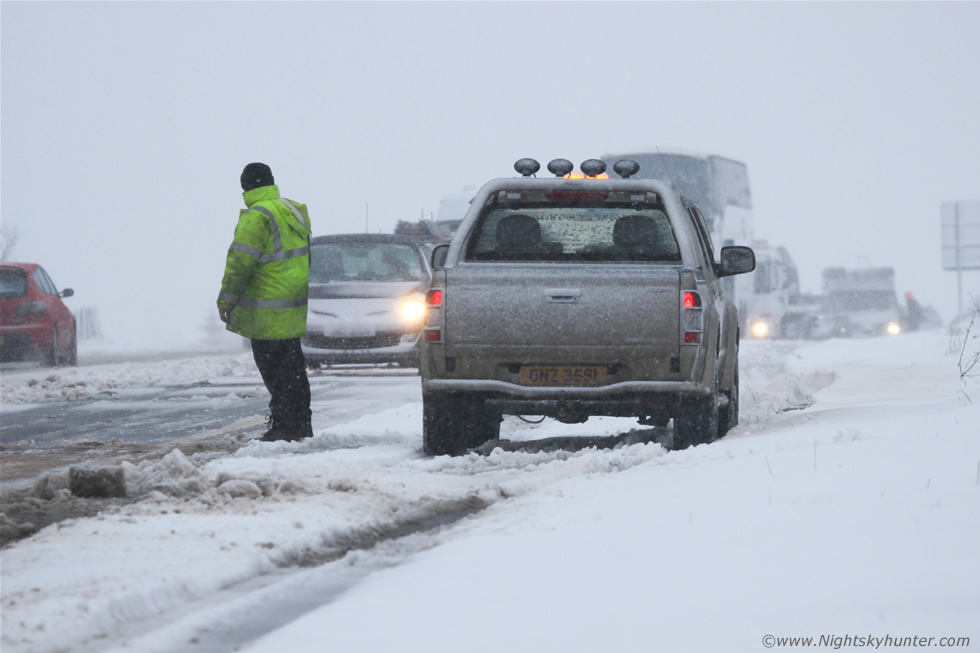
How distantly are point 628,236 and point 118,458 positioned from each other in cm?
342

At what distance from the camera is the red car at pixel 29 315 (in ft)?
70.5

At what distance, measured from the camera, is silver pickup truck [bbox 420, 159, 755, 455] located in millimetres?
8500

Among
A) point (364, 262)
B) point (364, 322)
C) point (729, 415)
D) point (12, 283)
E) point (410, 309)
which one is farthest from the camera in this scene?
point (12, 283)

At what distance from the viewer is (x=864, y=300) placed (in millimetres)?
56000

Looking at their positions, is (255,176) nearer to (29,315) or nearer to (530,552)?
(530,552)

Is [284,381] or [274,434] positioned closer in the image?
[274,434]

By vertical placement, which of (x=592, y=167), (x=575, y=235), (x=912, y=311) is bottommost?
(x=912, y=311)

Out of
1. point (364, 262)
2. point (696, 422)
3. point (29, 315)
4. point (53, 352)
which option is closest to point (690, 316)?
point (696, 422)

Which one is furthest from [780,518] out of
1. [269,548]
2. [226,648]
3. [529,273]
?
[529,273]

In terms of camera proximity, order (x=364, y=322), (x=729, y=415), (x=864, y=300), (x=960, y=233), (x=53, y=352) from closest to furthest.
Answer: (x=729, y=415) < (x=364, y=322) < (x=53, y=352) < (x=864, y=300) < (x=960, y=233)

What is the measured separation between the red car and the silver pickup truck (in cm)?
1386

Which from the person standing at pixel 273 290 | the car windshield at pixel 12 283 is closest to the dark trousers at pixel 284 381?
the person standing at pixel 273 290

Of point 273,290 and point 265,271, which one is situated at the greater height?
point 265,271

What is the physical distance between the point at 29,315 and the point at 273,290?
1296cm
